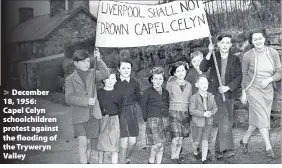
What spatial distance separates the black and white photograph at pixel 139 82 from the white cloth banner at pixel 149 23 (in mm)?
13

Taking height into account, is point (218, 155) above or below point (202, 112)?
below

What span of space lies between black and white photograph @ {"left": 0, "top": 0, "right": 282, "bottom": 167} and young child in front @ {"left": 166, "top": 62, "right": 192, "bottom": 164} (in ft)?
0.04

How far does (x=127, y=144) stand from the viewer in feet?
21.5

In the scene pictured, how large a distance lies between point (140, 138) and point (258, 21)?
2125 mm

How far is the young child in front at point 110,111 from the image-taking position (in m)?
6.47

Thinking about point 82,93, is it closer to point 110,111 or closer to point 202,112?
point 110,111

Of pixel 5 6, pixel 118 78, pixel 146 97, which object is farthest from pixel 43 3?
pixel 146 97

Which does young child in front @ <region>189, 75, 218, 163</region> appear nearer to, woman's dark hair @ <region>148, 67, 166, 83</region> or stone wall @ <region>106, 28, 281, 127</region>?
stone wall @ <region>106, 28, 281, 127</region>

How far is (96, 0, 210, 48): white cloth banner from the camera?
6480 mm

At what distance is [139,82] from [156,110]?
1.36 feet

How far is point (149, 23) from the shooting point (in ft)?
21.4

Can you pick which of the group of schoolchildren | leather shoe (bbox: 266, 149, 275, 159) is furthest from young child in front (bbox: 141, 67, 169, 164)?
leather shoe (bbox: 266, 149, 275, 159)

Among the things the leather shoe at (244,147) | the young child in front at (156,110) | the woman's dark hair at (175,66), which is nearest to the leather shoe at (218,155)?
the leather shoe at (244,147)

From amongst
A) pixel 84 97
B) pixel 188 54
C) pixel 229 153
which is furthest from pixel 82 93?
pixel 229 153
